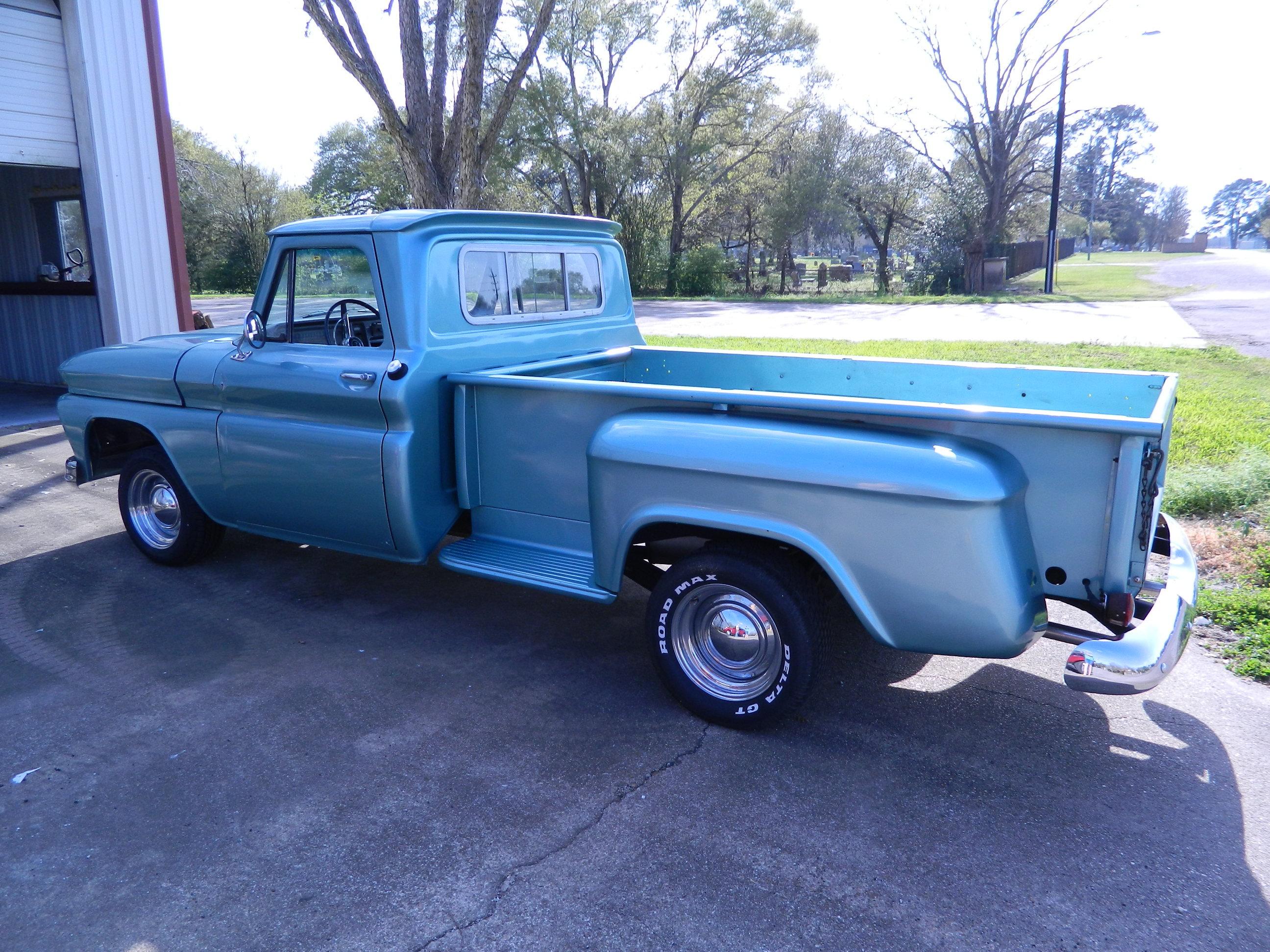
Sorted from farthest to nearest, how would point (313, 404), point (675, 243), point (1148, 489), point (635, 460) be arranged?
point (675, 243)
point (313, 404)
point (635, 460)
point (1148, 489)

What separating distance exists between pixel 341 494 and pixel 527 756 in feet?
5.33

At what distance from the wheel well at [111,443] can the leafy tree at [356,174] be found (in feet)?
85.3

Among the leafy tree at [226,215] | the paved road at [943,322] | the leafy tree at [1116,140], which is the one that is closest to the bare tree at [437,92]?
the paved road at [943,322]

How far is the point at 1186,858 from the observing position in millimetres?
2889

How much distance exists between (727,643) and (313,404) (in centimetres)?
227

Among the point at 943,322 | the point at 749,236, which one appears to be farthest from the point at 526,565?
the point at 749,236

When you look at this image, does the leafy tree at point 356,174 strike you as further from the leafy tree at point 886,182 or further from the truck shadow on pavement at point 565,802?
the truck shadow on pavement at point 565,802

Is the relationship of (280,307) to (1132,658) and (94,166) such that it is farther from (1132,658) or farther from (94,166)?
(94,166)

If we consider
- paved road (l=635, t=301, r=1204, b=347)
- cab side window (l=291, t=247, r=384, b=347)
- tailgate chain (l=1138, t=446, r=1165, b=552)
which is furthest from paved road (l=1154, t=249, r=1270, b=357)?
cab side window (l=291, t=247, r=384, b=347)

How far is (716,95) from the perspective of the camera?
31.7 meters

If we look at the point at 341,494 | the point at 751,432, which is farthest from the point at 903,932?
the point at 341,494

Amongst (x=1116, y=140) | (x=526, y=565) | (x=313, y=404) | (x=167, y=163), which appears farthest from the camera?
(x=1116, y=140)

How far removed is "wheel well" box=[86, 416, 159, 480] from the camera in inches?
223

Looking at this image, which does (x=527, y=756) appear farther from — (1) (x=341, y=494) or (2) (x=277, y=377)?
(2) (x=277, y=377)
